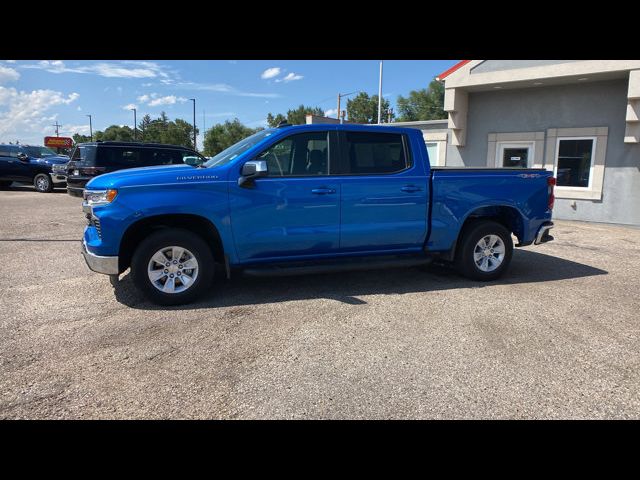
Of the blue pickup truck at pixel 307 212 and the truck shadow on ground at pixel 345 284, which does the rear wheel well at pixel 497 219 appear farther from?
the truck shadow on ground at pixel 345 284

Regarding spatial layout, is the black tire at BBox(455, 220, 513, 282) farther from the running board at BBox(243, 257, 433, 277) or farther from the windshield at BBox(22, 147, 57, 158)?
the windshield at BBox(22, 147, 57, 158)

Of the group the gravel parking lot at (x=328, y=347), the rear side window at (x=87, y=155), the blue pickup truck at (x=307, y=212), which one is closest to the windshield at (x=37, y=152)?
the rear side window at (x=87, y=155)

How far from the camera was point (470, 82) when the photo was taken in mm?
12273

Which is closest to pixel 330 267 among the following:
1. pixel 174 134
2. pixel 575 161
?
pixel 575 161

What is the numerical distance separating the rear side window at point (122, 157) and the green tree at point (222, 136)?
54209mm

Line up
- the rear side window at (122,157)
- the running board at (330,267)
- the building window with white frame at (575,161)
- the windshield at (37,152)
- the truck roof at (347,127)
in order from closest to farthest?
1. the running board at (330,267)
2. the truck roof at (347,127)
3. the building window with white frame at (575,161)
4. the rear side window at (122,157)
5. the windshield at (37,152)

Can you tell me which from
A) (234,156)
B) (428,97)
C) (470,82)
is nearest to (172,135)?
(428,97)

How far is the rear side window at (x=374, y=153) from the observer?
17.9 ft

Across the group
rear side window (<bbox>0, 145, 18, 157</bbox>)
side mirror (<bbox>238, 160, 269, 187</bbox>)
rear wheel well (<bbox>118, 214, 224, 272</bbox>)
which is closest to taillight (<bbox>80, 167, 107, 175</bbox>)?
rear side window (<bbox>0, 145, 18, 157</bbox>)

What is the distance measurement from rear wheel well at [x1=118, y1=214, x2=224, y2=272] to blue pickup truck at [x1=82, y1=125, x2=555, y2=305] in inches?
0.5

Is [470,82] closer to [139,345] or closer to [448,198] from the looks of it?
[448,198]

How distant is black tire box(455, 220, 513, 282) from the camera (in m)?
5.96

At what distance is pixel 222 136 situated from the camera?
225 feet
